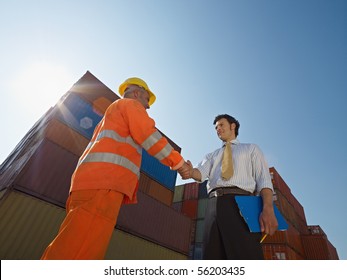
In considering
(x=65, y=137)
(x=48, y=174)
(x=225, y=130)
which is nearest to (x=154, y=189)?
(x=65, y=137)

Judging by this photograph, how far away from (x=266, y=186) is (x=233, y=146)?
75 cm

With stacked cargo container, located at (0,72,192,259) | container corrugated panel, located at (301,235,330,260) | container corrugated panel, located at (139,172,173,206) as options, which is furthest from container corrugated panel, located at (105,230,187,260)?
container corrugated panel, located at (301,235,330,260)

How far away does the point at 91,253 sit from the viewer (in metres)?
1.77

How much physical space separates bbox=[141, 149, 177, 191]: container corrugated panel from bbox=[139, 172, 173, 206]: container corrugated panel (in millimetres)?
282

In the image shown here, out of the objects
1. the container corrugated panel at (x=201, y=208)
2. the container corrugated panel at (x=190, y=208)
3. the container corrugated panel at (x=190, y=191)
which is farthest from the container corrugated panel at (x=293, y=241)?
the container corrugated panel at (x=190, y=191)

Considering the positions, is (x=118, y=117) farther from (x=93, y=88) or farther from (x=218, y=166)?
(x=93, y=88)

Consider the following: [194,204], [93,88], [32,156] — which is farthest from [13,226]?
[194,204]

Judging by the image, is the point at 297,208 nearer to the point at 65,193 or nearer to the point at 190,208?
the point at 190,208

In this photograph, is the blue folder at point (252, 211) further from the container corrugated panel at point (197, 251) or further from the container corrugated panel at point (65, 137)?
the container corrugated panel at point (197, 251)

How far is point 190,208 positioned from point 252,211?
2130 cm

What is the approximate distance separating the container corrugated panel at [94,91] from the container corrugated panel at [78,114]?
417mm

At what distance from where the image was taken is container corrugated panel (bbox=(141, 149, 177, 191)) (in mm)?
13433

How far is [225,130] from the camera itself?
299 centimetres

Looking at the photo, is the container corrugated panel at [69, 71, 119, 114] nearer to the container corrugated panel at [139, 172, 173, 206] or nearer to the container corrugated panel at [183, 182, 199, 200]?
the container corrugated panel at [139, 172, 173, 206]
